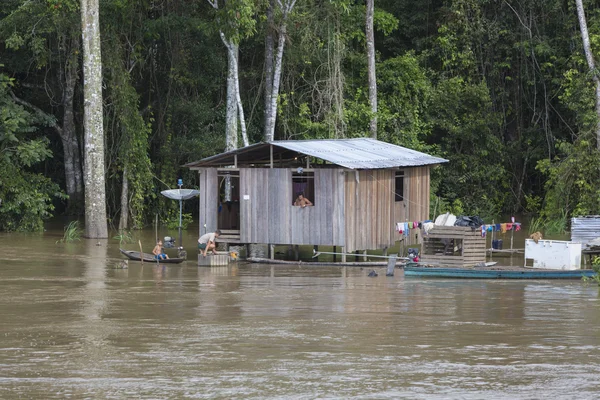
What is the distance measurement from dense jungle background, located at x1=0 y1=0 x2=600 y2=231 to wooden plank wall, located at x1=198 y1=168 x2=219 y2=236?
5.34m

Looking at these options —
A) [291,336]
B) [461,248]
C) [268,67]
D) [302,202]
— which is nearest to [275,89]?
[268,67]

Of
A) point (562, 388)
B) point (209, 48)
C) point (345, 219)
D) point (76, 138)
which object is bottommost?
point (562, 388)

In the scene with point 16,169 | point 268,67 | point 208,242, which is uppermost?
point 268,67

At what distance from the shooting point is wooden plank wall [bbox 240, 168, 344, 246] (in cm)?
2441

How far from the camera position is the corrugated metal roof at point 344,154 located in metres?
24.3

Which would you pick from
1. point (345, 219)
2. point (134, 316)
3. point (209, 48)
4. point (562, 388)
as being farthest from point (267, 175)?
point (562, 388)

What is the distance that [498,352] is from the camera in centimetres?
1439

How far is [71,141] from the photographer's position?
35781 millimetres

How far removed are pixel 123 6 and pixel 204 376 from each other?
20536 mm

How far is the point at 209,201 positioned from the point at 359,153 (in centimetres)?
366

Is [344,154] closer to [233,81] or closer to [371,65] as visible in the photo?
[233,81]

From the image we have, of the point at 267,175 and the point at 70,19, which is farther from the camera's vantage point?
the point at 70,19

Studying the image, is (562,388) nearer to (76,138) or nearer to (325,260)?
(325,260)

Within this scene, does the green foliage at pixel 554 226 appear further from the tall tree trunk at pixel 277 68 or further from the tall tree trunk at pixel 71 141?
the tall tree trunk at pixel 71 141
